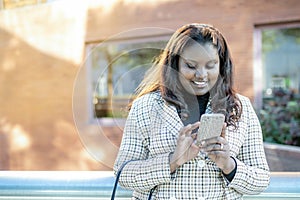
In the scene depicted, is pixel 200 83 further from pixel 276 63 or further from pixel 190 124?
pixel 276 63

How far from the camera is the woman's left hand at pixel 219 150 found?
3.38ft

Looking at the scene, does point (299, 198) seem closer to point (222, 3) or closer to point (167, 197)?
point (167, 197)

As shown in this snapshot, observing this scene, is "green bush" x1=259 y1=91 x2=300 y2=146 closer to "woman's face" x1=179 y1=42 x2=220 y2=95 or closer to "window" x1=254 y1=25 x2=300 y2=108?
"window" x1=254 y1=25 x2=300 y2=108

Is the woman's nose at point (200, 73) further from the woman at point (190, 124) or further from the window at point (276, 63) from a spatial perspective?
the window at point (276, 63)

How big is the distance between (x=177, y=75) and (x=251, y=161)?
0.32 metres

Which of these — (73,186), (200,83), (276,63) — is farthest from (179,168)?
(276,63)

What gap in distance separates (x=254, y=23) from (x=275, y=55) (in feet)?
2.40

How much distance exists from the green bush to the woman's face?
459 centimetres

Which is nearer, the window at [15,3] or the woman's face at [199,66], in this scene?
the woman's face at [199,66]

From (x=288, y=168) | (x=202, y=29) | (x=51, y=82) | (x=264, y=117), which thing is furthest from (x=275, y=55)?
(x=202, y=29)

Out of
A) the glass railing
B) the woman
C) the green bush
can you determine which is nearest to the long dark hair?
the woman

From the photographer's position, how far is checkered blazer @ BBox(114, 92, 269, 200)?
3.71 ft

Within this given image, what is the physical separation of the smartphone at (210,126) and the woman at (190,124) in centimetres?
6

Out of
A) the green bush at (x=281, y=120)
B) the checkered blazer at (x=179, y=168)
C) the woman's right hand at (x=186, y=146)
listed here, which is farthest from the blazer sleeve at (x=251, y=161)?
the green bush at (x=281, y=120)
